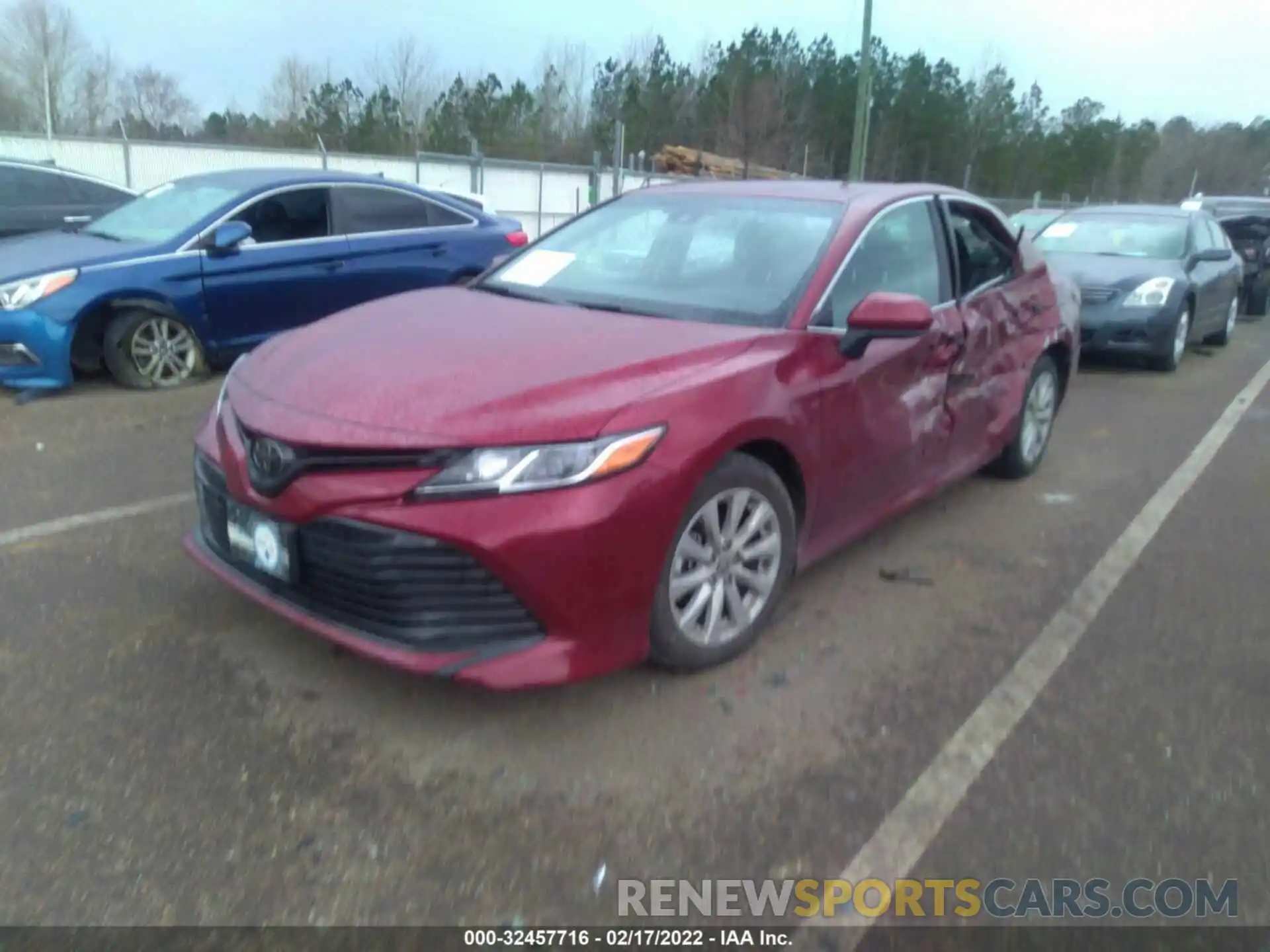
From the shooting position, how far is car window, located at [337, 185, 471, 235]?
7.56m

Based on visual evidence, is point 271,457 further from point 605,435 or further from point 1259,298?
point 1259,298

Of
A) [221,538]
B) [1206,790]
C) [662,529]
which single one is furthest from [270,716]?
[1206,790]

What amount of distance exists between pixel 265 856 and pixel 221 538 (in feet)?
3.60

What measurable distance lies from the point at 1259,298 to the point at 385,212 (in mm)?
12303

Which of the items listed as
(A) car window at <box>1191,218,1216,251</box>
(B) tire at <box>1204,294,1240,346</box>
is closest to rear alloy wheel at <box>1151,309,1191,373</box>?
(A) car window at <box>1191,218,1216,251</box>

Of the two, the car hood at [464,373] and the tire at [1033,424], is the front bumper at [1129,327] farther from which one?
the car hood at [464,373]

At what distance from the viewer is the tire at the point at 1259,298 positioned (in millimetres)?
14094

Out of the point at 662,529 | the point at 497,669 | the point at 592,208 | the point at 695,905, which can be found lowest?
the point at 695,905

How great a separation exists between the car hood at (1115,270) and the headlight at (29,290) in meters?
7.42

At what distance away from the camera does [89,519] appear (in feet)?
14.4

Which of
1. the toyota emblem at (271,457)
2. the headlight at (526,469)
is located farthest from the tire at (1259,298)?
the toyota emblem at (271,457)

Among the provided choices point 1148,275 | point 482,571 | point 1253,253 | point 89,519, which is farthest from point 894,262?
point 1253,253

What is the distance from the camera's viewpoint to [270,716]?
296 centimetres

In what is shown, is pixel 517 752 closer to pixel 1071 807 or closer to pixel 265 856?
pixel 265 856
